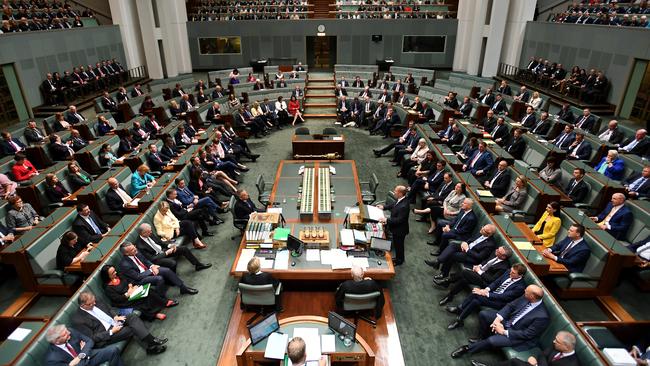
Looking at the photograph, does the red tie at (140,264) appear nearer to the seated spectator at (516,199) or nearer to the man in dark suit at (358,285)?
the man in dark suit at (358,285)

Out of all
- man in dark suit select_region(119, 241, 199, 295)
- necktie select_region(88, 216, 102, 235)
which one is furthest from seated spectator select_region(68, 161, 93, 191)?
man in dark suit select_region(119, 241, 199, 295)

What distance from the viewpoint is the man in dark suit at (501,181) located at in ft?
25.3

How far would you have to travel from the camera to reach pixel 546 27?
17.3 meters

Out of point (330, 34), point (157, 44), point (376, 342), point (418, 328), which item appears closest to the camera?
point (376, 342)

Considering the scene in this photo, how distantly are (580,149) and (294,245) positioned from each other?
7.39 m

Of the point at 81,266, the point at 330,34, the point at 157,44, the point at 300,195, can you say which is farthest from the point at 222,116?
the point at 330,34

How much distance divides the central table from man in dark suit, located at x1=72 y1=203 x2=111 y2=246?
2.37 m

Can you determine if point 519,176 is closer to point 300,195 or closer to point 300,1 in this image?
point 300,195

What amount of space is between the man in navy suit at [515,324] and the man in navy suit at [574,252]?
134cm

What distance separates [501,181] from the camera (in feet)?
25.4

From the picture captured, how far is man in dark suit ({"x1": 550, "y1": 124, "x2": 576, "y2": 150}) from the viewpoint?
30.9ft

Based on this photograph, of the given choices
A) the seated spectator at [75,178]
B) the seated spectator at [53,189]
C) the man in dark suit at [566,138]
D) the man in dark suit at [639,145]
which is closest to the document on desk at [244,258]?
the seated spectator at [53,189]

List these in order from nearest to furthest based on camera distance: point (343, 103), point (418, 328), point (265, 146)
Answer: point (418, 328)
point (265, 146)
point (343, 103)

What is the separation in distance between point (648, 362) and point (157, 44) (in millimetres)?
22929
